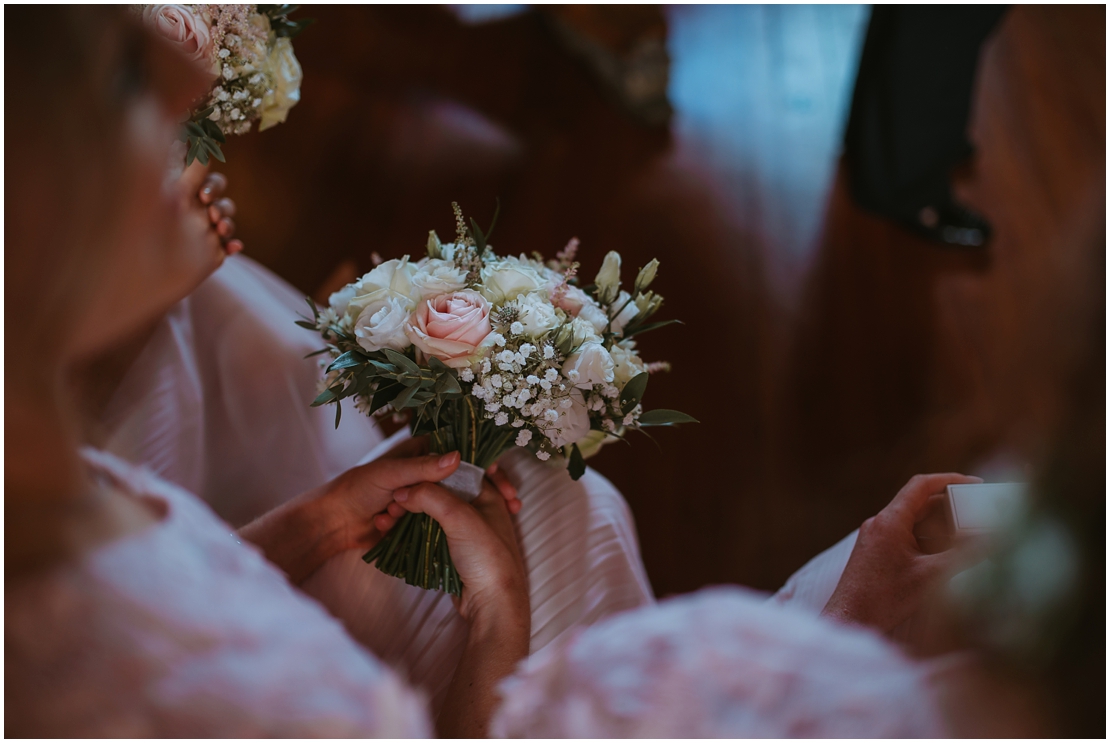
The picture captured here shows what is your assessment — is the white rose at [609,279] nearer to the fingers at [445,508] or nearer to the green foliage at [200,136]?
the fingers at [445,508]

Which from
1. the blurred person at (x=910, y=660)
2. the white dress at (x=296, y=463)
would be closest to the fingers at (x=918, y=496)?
the blurred person at (x=910, y=660)

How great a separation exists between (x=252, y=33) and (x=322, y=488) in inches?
28.9

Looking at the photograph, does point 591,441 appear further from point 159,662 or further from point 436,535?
point 159,662

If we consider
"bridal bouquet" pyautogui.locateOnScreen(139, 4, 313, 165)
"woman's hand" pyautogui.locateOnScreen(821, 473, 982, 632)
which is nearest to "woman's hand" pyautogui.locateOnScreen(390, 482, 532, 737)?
"woman's hand" pyautogui.locateOnScreen(821, 473, 982, 632)

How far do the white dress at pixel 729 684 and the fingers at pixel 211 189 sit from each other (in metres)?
1.02

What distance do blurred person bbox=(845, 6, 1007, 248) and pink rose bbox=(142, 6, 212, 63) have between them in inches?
71.2

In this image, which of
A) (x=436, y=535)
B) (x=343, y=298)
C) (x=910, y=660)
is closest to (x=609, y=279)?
(x=343, y=298)

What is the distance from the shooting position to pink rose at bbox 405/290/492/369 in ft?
2.62

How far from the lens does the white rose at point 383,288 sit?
2.81 feet

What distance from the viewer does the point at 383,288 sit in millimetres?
867

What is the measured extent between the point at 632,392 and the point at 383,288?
35 cm

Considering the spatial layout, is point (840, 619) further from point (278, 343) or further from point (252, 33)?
point (252, 33)

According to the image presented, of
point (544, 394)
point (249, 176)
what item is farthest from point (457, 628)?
point (249, 176)

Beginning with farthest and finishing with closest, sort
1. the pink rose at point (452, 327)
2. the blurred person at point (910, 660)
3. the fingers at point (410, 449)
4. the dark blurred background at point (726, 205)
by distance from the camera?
the dark blurred background at point (726, 205) < the fingers at point (410, 449) < the pink rose at point (452, 327) < the blurred person at point (910, 660)
